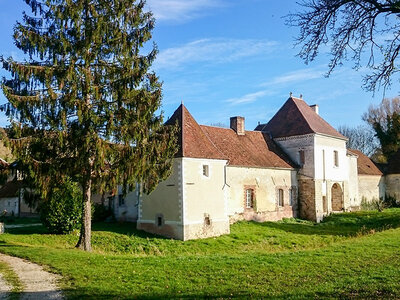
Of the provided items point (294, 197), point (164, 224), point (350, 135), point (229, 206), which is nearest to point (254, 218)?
point (229, 206)

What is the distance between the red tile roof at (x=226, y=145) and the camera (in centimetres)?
1977

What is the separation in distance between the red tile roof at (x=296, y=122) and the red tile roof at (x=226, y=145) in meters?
1.19

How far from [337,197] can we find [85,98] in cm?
2229

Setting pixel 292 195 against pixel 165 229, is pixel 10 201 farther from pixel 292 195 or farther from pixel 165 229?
pixel 292 195

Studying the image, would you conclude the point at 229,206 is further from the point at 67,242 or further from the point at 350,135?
the point at 350,135

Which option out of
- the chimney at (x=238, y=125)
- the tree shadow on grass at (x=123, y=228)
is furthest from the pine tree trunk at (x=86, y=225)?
the chimney at (x=238, y=125)

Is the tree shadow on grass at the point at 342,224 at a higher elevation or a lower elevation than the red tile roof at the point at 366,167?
lower

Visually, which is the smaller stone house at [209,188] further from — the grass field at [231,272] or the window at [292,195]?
the grass field at [231,272]

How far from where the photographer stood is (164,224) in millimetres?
19250

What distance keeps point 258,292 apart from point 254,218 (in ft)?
54.8

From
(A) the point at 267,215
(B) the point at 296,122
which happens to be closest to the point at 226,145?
(A) the point at 267,215

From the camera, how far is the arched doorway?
29.5 m

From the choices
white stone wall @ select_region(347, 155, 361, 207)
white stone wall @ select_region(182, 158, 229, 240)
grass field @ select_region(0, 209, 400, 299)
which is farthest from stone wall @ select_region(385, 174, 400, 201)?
white stone wall @ select_region(182, 158, 229, 240)

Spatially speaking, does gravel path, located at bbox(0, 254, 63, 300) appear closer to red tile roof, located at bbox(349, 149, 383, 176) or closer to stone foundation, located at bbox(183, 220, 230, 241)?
stone foundation, located at bbox(183, 220, 230, 241)
